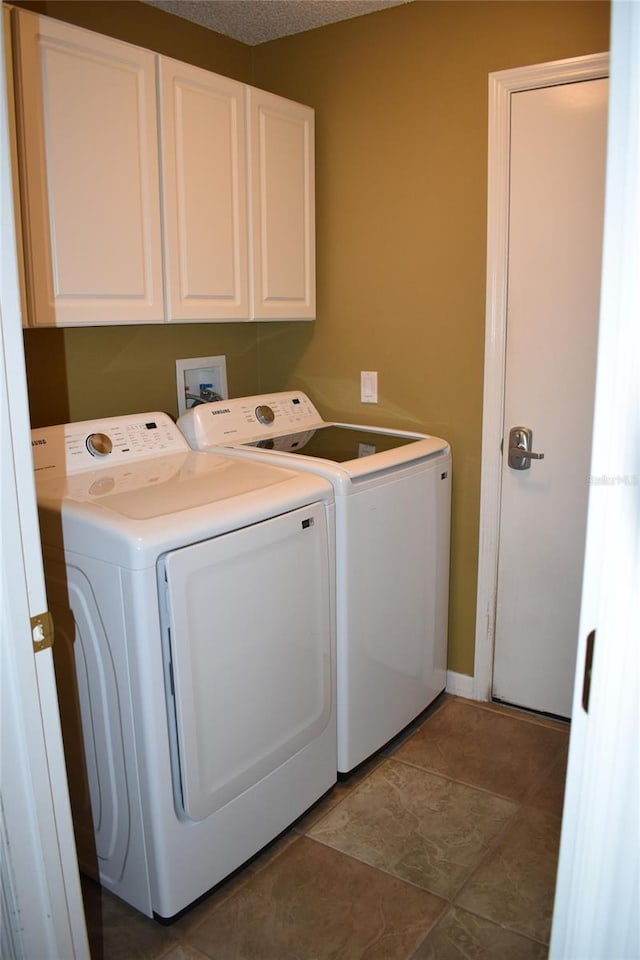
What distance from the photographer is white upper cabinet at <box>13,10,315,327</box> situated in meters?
1.94

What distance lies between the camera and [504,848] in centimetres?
213

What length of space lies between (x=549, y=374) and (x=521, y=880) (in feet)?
5.05

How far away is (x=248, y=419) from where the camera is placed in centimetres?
274

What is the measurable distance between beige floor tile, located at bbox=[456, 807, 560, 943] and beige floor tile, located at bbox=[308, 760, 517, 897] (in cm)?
4

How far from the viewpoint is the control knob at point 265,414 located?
2.79 meters

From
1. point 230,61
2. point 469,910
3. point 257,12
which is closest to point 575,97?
point 257,12

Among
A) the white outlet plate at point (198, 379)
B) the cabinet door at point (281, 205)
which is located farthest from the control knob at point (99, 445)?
the cabinet door at point (281, 205)

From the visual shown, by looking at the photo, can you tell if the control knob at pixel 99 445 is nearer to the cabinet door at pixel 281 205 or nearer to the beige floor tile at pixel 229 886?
the cabinet door at pixel 281 205

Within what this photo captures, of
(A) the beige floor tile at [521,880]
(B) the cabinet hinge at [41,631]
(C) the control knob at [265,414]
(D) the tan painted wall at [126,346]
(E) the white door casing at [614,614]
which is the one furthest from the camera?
(C) the control knob at [265,414]

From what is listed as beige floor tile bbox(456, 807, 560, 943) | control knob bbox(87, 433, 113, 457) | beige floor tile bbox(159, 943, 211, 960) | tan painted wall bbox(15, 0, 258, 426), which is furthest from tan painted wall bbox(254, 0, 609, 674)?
beige floor tile bbox(159, 943, 211, 960)

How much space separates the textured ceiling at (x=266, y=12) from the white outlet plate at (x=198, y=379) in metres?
1.19

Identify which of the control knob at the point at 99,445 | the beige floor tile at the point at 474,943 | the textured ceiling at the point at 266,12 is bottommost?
the beige floor tile at the point at 474,943

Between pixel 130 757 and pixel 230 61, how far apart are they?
2.52 meters

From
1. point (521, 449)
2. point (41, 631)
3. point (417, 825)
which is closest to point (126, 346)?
point (521, 449)
